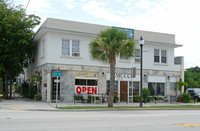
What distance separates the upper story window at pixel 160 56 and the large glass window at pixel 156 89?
2614 mm

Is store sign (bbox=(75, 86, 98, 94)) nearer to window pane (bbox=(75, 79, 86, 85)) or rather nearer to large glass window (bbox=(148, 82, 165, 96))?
window pane (bbox=(75, 79, 86, 85))

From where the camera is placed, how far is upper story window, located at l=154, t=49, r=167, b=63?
29.7 m

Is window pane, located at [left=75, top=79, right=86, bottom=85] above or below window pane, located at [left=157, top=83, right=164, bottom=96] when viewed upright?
above

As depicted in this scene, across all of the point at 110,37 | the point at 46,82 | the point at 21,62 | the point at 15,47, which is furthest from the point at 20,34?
the point at 110,37

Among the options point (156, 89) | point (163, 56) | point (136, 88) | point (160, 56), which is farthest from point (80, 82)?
point (163, 56)

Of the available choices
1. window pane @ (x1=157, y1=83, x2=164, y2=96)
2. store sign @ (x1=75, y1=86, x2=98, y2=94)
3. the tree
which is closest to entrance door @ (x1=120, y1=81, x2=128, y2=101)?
store sign @ (x1=75, y1=86, x2=98, y2=94)

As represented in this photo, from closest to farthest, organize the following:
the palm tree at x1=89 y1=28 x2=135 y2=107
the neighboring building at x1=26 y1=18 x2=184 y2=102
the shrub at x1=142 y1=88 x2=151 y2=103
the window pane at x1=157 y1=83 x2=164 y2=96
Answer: the palm tree at x1=89 y1=28 x2=135 y2=107 → the neighboring building at x1=26 y1=18 x2=184 y2=102 → the shrub at x1=142 y1=88 x2=151 y2=103 → the window pane at x1=157 y1=83 x2=164 y2=96

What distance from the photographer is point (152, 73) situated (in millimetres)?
29172

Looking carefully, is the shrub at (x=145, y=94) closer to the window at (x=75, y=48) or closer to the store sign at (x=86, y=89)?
the store sign at (x=86, y=89)

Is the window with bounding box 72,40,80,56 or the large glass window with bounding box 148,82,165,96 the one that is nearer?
the window with bounding box 72,40,80,56

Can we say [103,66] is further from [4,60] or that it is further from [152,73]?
[4,60]

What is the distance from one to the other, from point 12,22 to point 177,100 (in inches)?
753

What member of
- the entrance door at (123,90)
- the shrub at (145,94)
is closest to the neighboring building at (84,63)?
the entrance door at (123,90)

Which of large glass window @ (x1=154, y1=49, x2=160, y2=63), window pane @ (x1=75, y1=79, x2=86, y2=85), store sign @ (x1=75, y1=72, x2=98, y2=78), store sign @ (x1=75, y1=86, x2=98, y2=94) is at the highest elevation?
large glass window @ (x1=154, y1=49, x2=160, y2=63)
